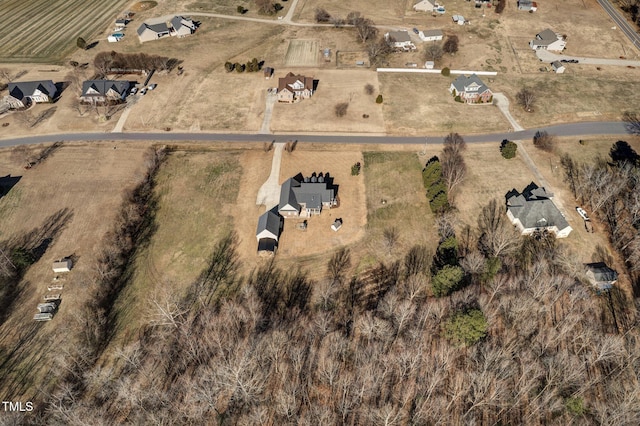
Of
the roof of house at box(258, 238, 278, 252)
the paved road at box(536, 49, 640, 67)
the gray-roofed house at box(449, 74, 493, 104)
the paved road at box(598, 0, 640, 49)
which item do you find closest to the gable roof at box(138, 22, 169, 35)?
the gray-roofed house at box(449, 74, 493, 104)

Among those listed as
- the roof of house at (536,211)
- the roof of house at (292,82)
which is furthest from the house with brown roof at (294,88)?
the roof of house at (536,211)

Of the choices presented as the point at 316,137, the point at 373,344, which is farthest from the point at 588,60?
the point at 373,344

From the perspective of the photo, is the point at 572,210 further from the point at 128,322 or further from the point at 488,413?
the point at 128,322

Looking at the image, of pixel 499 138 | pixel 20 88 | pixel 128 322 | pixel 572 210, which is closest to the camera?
pixel 128 322

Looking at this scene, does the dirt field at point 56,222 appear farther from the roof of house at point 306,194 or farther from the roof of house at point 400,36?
the roof of house at point 400,36

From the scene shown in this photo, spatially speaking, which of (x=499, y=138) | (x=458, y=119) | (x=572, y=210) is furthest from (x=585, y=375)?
(x=458, y=119)

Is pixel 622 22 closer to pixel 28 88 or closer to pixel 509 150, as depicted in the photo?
pixel 509 150
